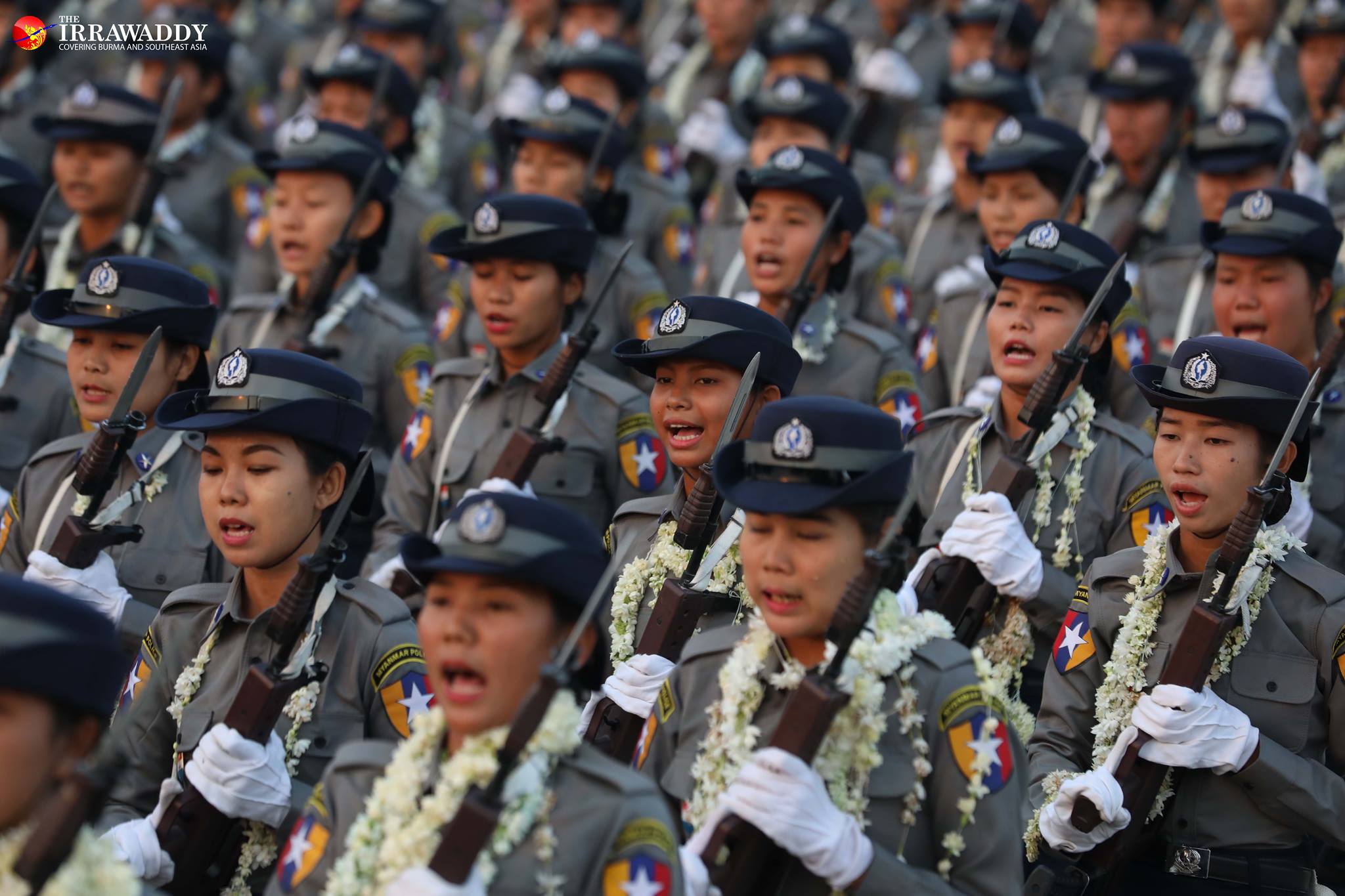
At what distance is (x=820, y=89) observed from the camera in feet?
40.9

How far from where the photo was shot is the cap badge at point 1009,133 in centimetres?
1039

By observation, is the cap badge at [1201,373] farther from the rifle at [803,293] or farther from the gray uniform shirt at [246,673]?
the rifle at [803,293]

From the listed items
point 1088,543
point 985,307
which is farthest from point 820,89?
point 1088,543

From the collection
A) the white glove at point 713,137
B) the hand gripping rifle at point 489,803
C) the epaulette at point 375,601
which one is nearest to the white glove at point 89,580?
the epaulette at point 375,601

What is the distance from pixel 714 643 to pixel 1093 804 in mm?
1439

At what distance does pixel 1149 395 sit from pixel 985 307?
3334 millimetres

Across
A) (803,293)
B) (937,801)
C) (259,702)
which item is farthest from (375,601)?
(803,293)

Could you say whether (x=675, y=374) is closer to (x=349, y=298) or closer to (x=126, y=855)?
(x=126, y=855)

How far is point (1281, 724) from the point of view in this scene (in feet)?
20.1

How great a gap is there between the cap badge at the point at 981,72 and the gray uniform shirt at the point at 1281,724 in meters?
7.01

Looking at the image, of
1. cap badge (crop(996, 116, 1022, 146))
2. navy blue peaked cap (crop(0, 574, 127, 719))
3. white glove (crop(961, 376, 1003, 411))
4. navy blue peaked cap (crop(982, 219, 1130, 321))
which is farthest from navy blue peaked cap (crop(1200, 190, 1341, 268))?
navy blue peaked cap (crop(0, 574, 127, 719))

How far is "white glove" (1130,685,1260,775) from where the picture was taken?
592cm

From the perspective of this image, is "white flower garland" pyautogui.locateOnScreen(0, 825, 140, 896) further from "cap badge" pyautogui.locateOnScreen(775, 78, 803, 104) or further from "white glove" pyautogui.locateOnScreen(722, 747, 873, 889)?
"cap badge" pyautogui.locateOnScreen(775, 78, 803, 104)

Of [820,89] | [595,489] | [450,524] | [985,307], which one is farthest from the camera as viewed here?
[820,89]
